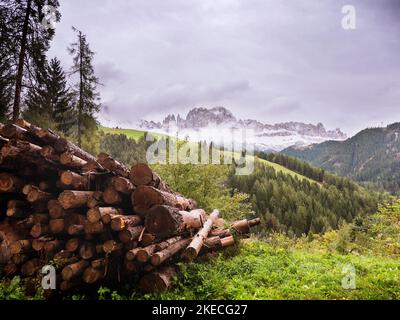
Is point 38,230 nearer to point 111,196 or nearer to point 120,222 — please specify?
point 111,196

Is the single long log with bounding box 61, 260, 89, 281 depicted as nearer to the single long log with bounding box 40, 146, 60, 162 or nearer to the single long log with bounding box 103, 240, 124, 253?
the single long log with bounding box 103, 240, 124, 253

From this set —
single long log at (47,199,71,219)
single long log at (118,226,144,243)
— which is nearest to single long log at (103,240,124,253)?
single long log at (118,226,144,243)

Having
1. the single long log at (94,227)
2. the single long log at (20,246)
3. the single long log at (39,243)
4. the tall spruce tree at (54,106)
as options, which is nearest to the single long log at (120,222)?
the single long log at (94,227)

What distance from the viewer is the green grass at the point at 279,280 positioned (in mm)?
8281

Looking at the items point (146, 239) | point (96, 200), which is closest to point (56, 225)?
point (96, 200)

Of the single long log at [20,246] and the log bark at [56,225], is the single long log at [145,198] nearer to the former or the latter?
the log bark at [56,225]

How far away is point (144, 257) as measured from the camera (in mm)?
7688

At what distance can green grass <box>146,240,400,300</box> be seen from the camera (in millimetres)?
8281

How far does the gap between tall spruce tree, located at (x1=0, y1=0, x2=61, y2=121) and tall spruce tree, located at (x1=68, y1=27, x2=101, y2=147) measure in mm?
12045

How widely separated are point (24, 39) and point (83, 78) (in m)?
13.2
